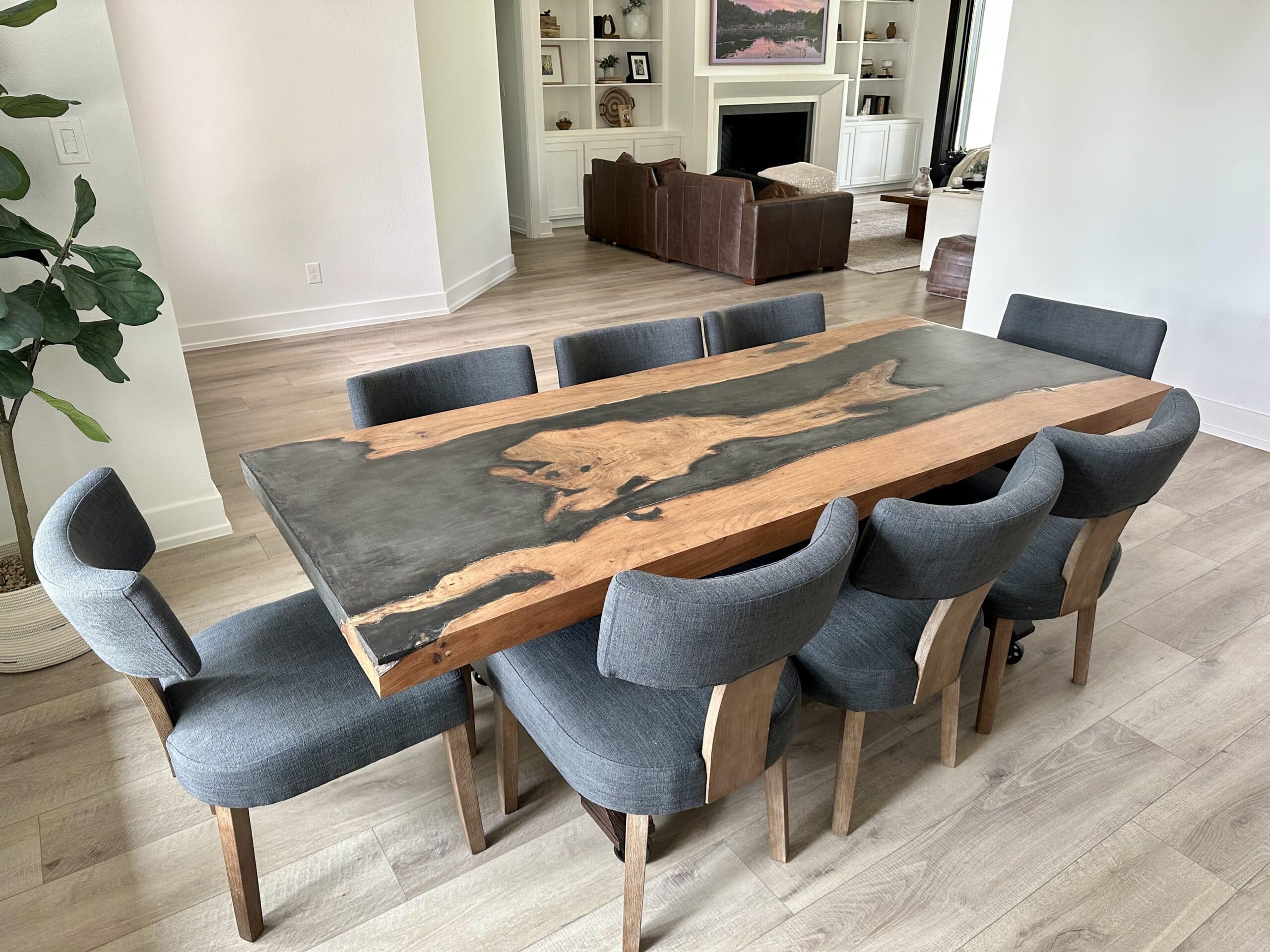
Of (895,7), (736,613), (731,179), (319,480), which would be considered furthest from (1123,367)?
(895,7)

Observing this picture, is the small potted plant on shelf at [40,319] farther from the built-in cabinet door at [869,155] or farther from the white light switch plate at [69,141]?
the built-in cabinet door at [869,155]

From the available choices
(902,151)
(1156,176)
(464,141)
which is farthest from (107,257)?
(902,151)

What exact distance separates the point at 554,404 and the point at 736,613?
3.37ft

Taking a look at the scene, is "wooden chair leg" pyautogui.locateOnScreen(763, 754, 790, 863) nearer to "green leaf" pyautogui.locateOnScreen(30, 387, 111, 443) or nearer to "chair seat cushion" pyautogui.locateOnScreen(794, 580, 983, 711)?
"chair seat cushion" pyautogui.locateOnScreen(794, 580, 983, 711)

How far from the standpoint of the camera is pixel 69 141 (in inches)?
93.9

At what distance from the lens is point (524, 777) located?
1915 millimetres

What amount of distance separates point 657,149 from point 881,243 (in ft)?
8.63

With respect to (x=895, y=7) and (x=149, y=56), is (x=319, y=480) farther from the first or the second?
(x=895, y=7)

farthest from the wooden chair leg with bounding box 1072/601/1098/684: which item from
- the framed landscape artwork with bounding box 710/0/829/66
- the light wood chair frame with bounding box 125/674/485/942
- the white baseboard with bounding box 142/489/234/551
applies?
the framed landscape artwork with bounding box 710/0/829/66

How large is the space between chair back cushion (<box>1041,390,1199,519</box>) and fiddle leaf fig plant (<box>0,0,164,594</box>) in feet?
7.04

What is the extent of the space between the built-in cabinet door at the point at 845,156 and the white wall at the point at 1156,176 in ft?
20.0

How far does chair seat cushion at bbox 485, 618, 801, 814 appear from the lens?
1349 mm

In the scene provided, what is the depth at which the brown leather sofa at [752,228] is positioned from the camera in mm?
6188

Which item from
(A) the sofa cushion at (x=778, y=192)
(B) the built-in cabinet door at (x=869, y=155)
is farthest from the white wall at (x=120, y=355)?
(B) the built-in cabinet door at (x=869, y=155)
